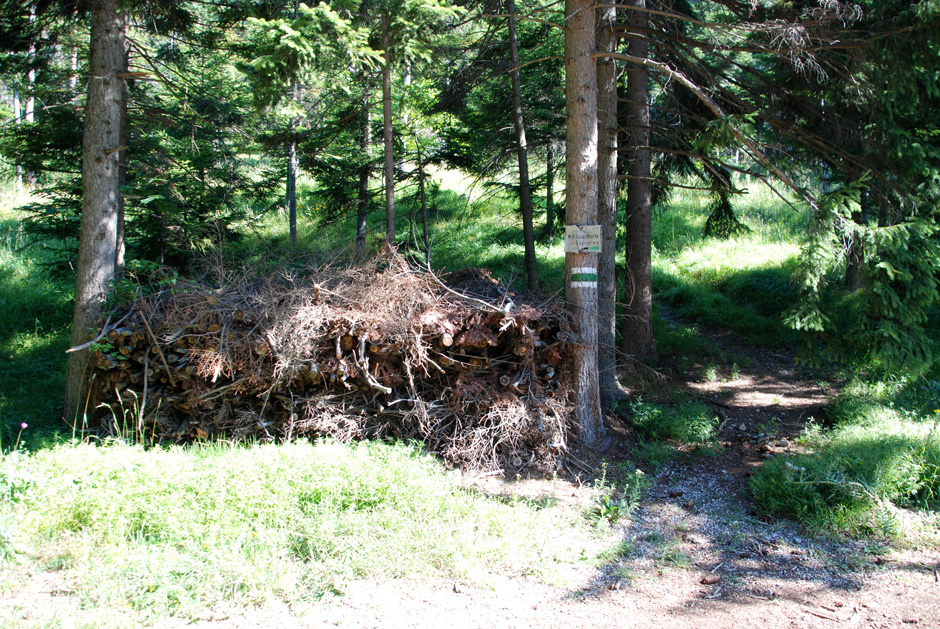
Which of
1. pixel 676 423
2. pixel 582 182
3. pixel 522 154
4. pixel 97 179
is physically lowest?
pixel 676 423

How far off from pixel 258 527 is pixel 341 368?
217cm

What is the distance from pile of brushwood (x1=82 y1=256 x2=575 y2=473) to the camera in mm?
6613

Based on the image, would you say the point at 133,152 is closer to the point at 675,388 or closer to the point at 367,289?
the point at 367,289

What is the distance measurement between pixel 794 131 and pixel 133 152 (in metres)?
10.2

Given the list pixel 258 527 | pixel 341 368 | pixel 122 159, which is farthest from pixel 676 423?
pixel 122 159

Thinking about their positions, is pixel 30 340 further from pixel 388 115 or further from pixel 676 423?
pixel 676 423

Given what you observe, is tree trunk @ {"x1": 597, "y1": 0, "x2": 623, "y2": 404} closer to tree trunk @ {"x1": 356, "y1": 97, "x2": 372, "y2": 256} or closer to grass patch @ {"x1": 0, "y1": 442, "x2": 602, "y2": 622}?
grass patch @ {"x1": 0, "y1": 442, "x2": 602, "y2": 622}

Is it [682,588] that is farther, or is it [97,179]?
[97,179]

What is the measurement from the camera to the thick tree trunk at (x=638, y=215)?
9.39m

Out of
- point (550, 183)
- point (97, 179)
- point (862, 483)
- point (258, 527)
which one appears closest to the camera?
point (258, 527)

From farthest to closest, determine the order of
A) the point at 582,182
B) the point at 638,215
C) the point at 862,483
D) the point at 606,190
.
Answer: the point at 638,215 → the point at 606,190 → the point at 582,182 → the point at 862,483

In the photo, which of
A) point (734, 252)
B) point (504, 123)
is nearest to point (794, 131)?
point (504, 123)

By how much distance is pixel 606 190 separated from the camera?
27.5ft

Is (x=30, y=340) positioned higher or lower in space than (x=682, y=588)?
higher
